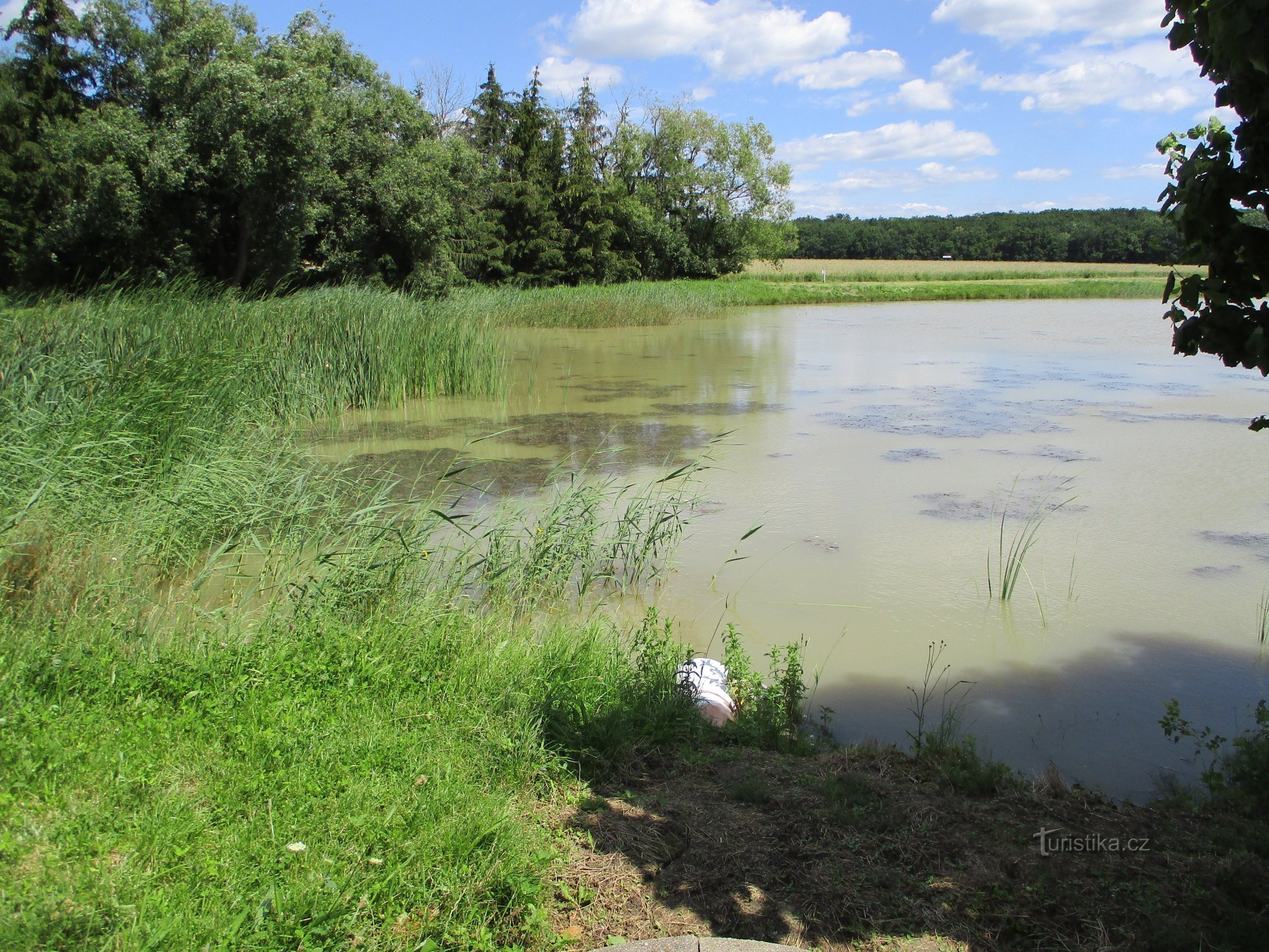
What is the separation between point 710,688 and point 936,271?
179ft

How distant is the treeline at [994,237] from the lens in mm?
73688

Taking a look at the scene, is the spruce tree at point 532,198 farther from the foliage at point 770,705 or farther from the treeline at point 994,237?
the treeline at point 994,237

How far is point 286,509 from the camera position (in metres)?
5.39

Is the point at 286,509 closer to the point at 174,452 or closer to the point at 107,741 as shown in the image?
the point at 174,452

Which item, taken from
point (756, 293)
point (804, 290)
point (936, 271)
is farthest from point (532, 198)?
point (936, 271)

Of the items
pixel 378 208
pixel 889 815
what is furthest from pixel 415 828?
pixel 378 208

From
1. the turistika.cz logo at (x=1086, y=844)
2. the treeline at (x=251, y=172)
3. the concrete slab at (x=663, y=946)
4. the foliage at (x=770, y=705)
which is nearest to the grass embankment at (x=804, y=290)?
the treeline at (x=251, y=172)

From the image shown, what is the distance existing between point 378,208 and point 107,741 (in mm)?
22881

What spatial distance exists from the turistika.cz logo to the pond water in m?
0.84

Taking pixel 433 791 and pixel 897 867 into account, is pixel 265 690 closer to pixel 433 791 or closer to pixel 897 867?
pixel 433 791

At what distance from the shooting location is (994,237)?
85.4 metres

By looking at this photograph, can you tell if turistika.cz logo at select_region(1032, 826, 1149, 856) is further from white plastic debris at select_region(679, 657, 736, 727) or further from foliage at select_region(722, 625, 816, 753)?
white plastic debris at select_region(679, 657, 736, 727)

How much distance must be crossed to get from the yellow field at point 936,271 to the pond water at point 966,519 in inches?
1248

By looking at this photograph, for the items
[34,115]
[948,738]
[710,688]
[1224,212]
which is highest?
[34,115]
